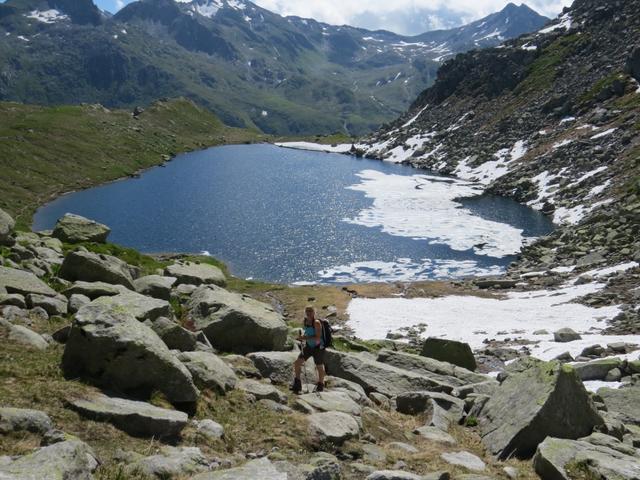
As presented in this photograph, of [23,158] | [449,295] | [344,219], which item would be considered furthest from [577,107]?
[23,158]

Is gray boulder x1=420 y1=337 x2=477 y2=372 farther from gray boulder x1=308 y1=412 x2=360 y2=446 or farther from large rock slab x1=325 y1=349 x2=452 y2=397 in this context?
gray boulder x1=308 y1=412 x2=360 y2=446

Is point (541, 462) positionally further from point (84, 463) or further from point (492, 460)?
point (84, 463)

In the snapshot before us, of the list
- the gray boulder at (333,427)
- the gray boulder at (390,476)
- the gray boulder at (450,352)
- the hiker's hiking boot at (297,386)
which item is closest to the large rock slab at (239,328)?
the hiker's hiking boot at (297,386)

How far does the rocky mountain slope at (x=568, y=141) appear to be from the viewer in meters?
74.6

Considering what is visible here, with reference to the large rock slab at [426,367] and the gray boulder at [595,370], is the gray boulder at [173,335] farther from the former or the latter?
the gray boulder at [595,370]

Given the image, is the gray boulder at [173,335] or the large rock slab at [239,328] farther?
the large rock slab at [239,328]

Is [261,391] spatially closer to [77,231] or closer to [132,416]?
[132,416]

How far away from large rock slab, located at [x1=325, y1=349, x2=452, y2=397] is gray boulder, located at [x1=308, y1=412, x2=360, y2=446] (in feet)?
20.4

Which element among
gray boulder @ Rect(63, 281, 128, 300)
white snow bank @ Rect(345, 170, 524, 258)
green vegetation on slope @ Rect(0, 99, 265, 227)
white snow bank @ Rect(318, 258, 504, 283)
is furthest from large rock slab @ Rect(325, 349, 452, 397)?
green vegetation on slope @ Rect(0, 99, 265, 227)

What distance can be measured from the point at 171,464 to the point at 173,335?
796 cm

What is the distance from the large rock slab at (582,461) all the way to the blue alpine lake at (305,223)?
57.9 meters

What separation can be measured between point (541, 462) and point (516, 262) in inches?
2576

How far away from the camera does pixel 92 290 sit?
2373 cm

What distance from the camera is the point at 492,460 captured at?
17.3 metres
